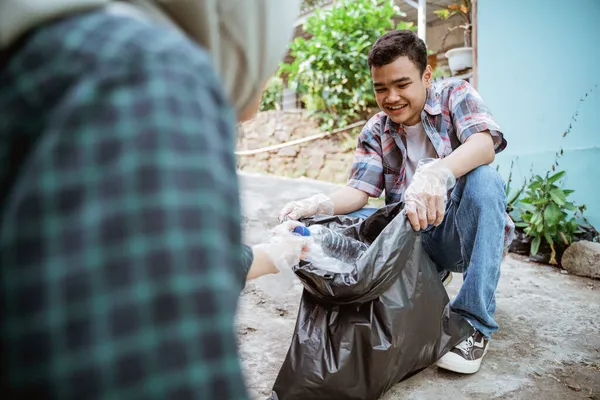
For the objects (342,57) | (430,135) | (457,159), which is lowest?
(457,159)

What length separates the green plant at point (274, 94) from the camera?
33.4 ft

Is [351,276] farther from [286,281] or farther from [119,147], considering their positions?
[286,281]

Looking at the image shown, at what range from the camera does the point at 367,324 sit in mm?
1462

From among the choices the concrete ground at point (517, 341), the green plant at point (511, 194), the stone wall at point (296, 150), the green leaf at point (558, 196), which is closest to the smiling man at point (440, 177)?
the concrete ground at point (517, 341)

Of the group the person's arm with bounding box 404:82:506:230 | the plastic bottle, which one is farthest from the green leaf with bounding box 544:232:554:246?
the plastic bottle

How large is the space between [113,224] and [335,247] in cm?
130

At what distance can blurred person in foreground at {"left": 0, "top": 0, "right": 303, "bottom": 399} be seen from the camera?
39cm

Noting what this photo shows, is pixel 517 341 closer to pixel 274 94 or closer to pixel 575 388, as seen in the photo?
pixel 575 388

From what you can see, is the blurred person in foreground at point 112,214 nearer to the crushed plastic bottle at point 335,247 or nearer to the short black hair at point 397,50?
the crushed plastic bottle at point 335,247

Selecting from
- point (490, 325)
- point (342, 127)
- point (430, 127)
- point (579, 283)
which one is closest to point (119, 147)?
point (490, 325)

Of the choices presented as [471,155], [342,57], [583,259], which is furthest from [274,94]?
[471,155]

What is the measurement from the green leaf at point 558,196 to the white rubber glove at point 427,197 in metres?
1.84

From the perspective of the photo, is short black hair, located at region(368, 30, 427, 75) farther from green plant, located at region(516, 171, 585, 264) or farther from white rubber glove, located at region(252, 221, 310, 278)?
green plant, located at region(516, 171, 585, 264)

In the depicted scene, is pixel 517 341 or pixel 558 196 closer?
pixel 517 341
